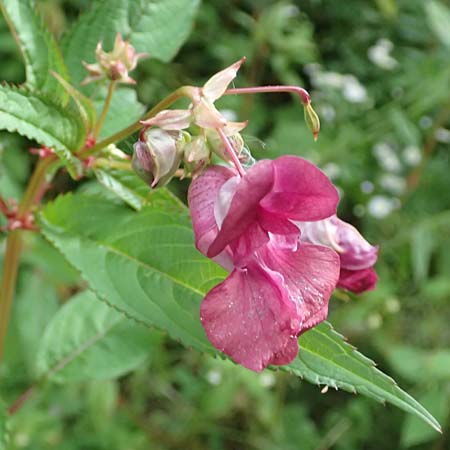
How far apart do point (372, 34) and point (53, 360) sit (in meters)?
2.74

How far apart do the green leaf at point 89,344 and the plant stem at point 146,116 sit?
0.63m

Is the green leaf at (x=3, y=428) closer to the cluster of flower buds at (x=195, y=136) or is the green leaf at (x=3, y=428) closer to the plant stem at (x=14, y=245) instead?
the plant stem at (x=14, y=245)

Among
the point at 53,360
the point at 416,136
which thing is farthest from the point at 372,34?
the point at 53,360

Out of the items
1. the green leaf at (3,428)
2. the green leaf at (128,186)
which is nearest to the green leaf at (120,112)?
the green leaf at (128,186)

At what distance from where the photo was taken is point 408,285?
2818 mm

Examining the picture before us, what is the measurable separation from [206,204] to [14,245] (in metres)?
0.49

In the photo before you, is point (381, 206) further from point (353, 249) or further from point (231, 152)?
point (231, 152)

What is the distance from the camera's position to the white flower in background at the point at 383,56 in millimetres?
3266

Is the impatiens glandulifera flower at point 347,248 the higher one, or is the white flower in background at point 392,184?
the impatiens glandulifera flower at point 347,248

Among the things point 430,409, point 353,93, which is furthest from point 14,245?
point 353,93

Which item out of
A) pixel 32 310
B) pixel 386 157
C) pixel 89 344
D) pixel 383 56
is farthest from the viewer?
pixel 383 56

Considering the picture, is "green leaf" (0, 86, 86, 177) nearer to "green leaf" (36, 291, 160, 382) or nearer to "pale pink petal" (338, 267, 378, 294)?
"pale pink petal" (338, 267, 378, 294)

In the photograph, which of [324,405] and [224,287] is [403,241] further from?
[224,287]

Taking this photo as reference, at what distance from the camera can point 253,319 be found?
727 mm
